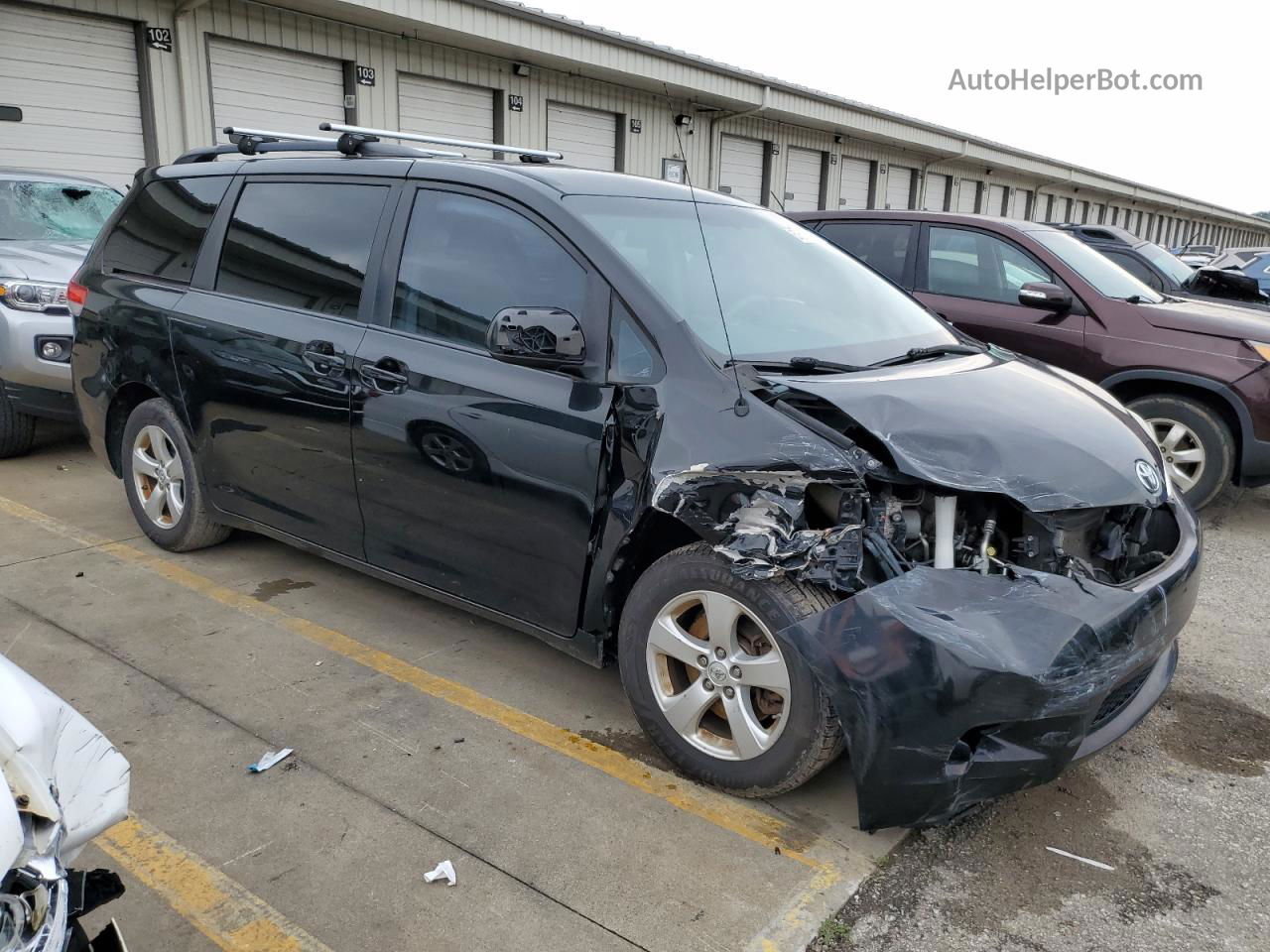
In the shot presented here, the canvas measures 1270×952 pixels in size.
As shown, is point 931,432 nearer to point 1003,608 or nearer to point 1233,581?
point 1003,608

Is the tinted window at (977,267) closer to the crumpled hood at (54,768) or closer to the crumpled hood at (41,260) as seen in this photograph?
the crumpled hood at (41,260)

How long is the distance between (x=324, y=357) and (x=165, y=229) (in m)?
1.49

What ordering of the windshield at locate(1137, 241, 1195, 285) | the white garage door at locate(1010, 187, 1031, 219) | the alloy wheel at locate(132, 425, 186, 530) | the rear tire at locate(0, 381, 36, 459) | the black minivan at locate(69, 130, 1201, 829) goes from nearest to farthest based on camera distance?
the black minivan at locate(69, 130, 1201, 829) → the alloy wheel at locate(132, 425, 186, 530) → the rear tire at locate(0, 381, 36, 459) → the windshield at locate(1137, 241, 1195, 285) → the white garage door at locate(1010, 187, 1031, 219)

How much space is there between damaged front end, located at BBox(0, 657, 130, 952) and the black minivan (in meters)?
1.52

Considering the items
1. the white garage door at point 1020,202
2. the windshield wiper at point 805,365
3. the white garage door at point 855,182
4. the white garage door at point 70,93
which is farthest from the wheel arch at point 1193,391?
the white garage door at point 1020,202

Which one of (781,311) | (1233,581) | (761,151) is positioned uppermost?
(761,151)

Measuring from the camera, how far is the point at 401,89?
39.8 ft

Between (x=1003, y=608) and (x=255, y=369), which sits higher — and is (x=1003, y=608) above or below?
below

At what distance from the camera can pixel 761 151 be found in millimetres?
18125

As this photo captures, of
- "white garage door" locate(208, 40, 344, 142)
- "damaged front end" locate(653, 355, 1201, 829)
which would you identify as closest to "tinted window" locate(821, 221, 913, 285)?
"damaged front end" locate(653, 355, 1201, 829)

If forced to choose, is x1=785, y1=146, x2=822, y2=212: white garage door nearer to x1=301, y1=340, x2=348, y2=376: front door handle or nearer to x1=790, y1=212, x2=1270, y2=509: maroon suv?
x1=790, y1=212, x2=1270, y2=509: maroon suv

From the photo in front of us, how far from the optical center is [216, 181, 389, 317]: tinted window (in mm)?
3629

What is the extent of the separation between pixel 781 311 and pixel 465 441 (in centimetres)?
117

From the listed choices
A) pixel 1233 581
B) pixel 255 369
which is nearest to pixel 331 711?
pixel 255 369
